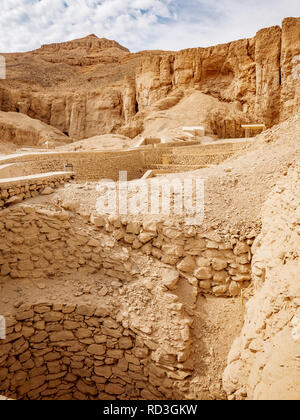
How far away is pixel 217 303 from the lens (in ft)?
15.8

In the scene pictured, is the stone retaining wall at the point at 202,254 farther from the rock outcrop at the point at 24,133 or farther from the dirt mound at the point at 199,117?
the rock outcrop at the point at 24,133

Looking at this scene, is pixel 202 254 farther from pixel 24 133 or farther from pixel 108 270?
pixel 24 133

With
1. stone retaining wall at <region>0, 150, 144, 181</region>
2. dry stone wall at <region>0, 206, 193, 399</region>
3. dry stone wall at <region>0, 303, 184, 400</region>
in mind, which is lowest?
dry stone wall at <region>0, 303, 184, 400</region>

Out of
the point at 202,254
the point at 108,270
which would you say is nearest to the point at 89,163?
the point at 108,270

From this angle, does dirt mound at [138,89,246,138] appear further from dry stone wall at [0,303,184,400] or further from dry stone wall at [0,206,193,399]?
dry stone wall at [0,303,184,400]

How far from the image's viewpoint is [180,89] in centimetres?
2361

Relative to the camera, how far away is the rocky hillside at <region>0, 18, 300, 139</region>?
19750 mm

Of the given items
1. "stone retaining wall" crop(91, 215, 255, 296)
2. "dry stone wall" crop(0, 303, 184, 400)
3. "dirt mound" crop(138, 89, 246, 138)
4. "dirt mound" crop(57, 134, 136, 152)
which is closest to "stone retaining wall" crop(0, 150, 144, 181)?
"dirt mound" crop(57, 134, 136, 152)

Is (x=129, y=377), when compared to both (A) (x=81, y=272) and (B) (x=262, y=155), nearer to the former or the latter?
(A) (x=81, y=272)

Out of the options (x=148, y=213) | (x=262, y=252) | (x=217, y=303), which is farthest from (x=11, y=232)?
(x=262, y=252)

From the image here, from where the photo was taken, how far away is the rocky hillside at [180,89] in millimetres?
19750

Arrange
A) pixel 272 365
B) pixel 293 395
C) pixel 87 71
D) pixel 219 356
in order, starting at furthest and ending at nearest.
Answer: pixel 87 71 < pixel 219 356 < pixel 272 365 < pixel 293 395

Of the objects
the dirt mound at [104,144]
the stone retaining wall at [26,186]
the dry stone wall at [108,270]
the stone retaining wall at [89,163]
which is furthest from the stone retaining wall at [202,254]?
the dirt mound at [104,144]
